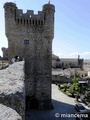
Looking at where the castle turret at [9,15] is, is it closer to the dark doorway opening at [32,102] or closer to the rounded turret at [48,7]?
the rounded turret at [48,7]

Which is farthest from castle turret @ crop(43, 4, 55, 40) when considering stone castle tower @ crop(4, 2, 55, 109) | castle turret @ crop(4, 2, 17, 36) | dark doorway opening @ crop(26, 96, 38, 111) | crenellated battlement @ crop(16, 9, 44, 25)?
dark doorway opening @ crop(26, 96, 38, 111)

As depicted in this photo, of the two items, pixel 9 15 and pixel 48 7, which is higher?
pixel 48 7

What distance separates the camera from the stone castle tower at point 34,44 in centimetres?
2109

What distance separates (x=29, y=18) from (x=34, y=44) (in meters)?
3.06

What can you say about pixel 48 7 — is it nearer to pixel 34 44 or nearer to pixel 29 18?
pixel 29 18

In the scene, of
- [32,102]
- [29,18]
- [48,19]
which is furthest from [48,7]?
[32,102]

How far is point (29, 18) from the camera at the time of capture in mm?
21078

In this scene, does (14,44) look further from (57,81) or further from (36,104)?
(57,81)

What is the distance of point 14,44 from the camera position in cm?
2134

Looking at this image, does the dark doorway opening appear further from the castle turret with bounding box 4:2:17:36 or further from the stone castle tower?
the castle turret with bounding box 4:2:17:36

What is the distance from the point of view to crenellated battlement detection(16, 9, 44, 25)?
21.1 m

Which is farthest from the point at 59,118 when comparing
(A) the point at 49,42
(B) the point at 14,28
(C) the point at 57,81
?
(C) the point at 57,81

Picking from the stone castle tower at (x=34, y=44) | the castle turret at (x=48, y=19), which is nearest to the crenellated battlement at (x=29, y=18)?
the stone castle tower at (x=34, y=44)

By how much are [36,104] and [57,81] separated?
23.7 meters
